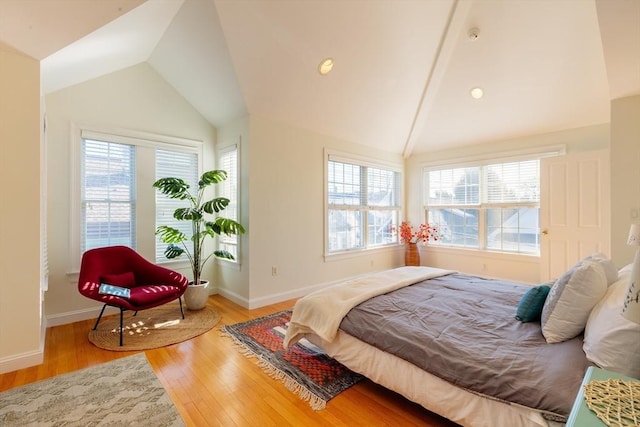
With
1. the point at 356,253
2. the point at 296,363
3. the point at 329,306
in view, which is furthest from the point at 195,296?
the point at 356,253

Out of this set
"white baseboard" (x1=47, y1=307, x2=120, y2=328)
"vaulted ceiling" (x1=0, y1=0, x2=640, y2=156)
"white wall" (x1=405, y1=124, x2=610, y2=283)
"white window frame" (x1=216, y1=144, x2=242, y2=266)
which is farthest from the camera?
"white wall" (x1=405, y1=124, x2=610, y2=283)

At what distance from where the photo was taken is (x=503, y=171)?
15.7 feet

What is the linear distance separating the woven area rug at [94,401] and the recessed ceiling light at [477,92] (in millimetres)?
4884

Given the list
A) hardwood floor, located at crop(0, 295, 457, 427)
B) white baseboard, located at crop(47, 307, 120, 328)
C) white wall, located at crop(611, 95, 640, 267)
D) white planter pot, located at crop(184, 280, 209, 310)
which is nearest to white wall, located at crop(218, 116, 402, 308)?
white planter pot, located at crop(184, 280, 209, 310)

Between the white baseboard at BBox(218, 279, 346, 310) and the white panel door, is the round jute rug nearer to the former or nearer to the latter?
the white baseboard at BBox(218, 279, 346, 310)

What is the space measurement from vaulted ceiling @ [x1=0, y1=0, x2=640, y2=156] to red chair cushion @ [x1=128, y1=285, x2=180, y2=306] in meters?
2.10

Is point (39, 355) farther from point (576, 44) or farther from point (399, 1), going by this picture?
point (576, 44)

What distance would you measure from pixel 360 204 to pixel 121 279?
11.5 feet

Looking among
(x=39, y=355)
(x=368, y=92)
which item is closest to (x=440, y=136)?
(x=368, y=92)

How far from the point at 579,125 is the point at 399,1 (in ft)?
10.1

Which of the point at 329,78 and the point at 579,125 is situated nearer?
the point at 329,78

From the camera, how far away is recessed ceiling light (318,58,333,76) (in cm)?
341

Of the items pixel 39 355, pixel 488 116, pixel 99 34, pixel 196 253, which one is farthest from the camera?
pixel 488 116

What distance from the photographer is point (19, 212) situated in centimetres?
227
